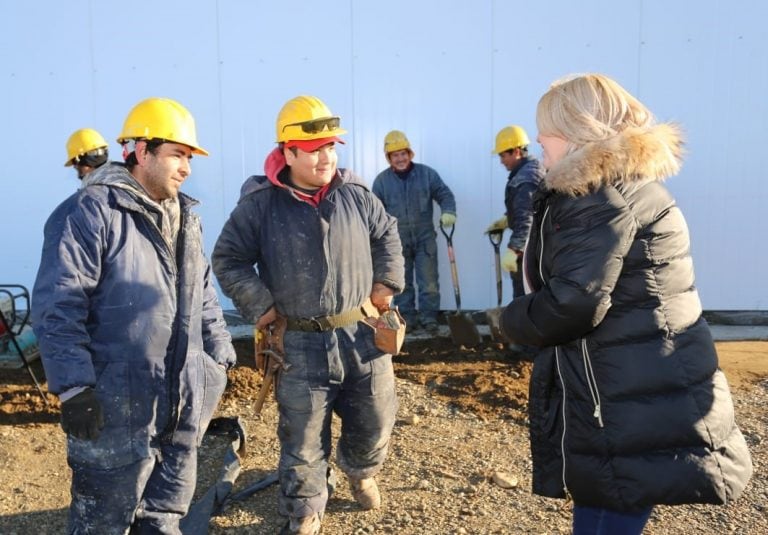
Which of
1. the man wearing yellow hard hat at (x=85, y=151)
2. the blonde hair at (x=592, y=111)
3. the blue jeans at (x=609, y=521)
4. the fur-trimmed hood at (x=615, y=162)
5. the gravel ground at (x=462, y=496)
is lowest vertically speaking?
the gravel ground at (x=462, y=496)

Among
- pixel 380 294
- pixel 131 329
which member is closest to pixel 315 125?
pixel 380 294

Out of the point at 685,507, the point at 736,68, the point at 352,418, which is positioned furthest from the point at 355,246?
the point at 736,68

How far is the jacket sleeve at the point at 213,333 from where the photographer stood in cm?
283

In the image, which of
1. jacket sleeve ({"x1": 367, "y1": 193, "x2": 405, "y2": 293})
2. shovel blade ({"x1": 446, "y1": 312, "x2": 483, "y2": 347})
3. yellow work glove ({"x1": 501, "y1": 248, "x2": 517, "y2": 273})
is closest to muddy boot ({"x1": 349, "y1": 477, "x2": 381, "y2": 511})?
jacket sleeve ({"x1": 367, "y1": 193, "x2": 405, "y2": 293})

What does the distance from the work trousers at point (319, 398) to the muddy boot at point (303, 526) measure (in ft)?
0.11

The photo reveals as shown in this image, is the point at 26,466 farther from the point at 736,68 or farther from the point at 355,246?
the point at 736,68

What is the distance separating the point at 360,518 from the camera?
337 centimetres

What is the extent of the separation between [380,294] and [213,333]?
867 millimetres

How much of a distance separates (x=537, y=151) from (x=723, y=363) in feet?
10.3

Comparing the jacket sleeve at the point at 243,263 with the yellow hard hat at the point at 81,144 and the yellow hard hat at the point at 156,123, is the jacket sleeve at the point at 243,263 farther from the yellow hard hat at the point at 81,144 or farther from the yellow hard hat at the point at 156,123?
the yellow hard hat at the point at 81,144

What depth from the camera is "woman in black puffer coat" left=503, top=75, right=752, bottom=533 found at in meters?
1.88

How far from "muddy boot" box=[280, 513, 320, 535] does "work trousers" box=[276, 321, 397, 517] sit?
0.03 metres

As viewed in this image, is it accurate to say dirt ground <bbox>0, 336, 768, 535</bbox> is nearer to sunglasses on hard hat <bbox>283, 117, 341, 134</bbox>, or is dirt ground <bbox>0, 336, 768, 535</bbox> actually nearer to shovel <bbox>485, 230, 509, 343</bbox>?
shovel <bbox>485, 230, 509, 343</bbox>

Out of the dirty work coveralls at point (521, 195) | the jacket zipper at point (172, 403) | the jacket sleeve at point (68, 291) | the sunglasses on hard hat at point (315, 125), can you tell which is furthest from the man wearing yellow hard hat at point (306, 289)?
the dirty work coveralls at point (521, 195)
